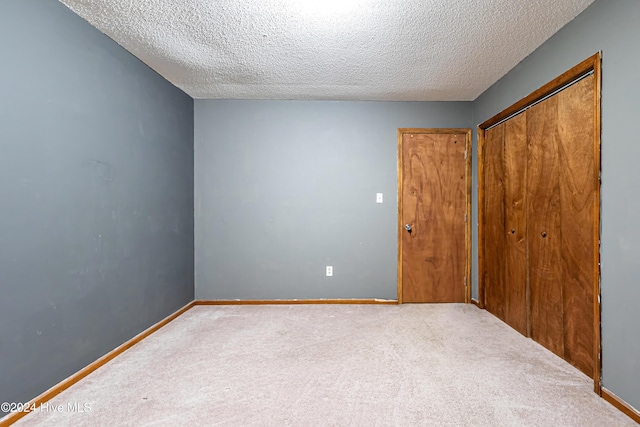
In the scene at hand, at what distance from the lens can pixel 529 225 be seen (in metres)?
2.57

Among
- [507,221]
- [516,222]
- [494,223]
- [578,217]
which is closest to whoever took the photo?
[578,217]

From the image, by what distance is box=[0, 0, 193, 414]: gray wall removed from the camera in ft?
5.20

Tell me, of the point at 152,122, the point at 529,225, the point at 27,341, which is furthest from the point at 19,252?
the point at 529,225

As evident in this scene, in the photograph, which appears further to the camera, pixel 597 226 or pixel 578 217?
pixel 578 217

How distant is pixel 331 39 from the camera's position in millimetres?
2234

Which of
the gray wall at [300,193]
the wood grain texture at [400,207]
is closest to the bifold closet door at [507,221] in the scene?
the gray wall at [300,193]

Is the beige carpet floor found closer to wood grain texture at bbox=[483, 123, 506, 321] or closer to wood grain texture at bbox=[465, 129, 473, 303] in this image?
wood grain texture at bbox=[483, 123, 506, 321]

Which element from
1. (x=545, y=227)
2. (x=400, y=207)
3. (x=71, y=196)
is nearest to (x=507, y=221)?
(x=545, y=227)

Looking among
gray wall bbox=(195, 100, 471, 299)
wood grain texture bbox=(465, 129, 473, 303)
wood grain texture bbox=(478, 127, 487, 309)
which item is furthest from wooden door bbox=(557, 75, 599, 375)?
gray wall bbox=(195, 100, 471, 299)

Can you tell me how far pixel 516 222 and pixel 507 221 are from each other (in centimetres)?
15

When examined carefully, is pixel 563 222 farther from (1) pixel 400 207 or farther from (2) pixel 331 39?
(2) pixel 331 39

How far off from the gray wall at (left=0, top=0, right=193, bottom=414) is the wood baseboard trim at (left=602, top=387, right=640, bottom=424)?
3173 mm

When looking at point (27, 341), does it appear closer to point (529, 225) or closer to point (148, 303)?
point (148, 303)

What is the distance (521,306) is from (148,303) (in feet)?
10.9
